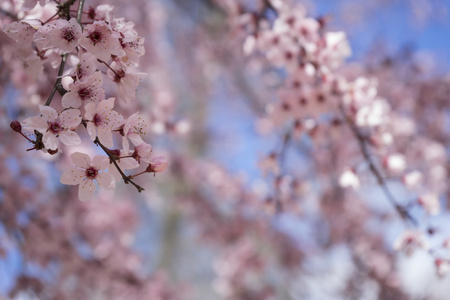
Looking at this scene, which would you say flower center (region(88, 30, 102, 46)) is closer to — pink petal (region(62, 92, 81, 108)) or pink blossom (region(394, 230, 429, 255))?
pink petal (region(62, 92, 81, 108))

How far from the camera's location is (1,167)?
2.94 m

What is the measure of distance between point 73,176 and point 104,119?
0.17 metres

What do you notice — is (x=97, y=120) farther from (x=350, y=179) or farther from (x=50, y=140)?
(x=350, y=179)

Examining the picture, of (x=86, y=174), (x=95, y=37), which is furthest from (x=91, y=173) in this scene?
(x=95, y=37)

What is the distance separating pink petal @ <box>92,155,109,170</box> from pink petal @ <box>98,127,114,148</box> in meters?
0.03

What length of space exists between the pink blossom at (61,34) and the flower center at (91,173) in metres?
0.30

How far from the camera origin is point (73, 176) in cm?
94

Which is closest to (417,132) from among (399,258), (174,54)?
(399,258)

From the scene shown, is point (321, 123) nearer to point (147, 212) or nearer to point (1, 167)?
point (1, 167)

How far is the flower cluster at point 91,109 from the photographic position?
0.86 meters

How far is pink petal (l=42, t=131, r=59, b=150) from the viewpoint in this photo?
2.75ft

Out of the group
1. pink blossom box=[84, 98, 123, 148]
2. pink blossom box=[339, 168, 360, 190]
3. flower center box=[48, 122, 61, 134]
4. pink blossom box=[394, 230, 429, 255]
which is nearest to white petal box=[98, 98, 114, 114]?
pink blossom box=[84, 98, 123, 148]

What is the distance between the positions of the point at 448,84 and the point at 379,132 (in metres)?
3.11

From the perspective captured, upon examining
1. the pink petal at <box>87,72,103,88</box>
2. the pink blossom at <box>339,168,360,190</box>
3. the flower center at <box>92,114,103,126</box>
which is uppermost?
the pink blossom at <box>339,168,360,190</box>
